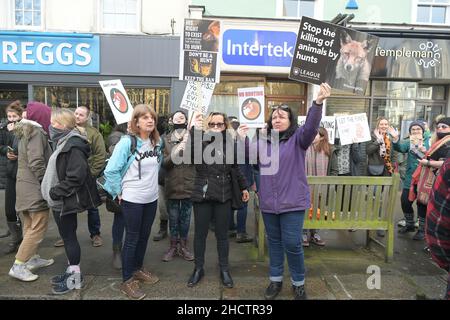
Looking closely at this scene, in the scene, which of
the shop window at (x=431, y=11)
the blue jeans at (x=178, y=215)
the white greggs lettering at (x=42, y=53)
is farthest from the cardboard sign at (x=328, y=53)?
the shop window at (x=431, y=11)

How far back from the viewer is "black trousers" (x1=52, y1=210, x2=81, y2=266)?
367 cm

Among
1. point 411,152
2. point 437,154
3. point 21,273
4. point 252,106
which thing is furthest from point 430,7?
point 21,273

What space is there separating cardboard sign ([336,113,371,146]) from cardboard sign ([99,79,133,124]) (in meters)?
2.99

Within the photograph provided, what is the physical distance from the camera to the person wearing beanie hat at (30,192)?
3.93 m

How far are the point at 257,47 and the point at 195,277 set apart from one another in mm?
6327

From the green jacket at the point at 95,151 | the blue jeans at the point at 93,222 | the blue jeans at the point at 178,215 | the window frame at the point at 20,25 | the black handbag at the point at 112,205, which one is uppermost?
the window frame at the point at 20,25

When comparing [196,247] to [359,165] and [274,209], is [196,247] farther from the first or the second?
[359,165]

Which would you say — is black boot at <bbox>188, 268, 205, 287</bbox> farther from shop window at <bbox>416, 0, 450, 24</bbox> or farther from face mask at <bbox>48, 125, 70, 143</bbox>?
shop window at <bbox>416, 0, 450, 24</bbox>

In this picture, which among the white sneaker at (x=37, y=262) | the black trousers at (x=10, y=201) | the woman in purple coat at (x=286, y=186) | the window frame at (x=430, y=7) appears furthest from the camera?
the window frame at (x=430, y=7)

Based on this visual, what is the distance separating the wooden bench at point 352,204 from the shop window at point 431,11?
22.0 feet

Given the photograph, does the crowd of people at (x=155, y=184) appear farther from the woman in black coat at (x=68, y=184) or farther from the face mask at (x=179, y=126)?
the face mask at (x=179, y=126)

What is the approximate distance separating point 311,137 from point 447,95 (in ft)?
27.5

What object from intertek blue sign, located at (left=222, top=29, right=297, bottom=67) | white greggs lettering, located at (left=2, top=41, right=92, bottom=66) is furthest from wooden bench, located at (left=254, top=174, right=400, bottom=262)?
white greggs lettering, located at (left=2, top=41, right=92, bottom=66)

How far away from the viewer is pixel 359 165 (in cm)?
577
